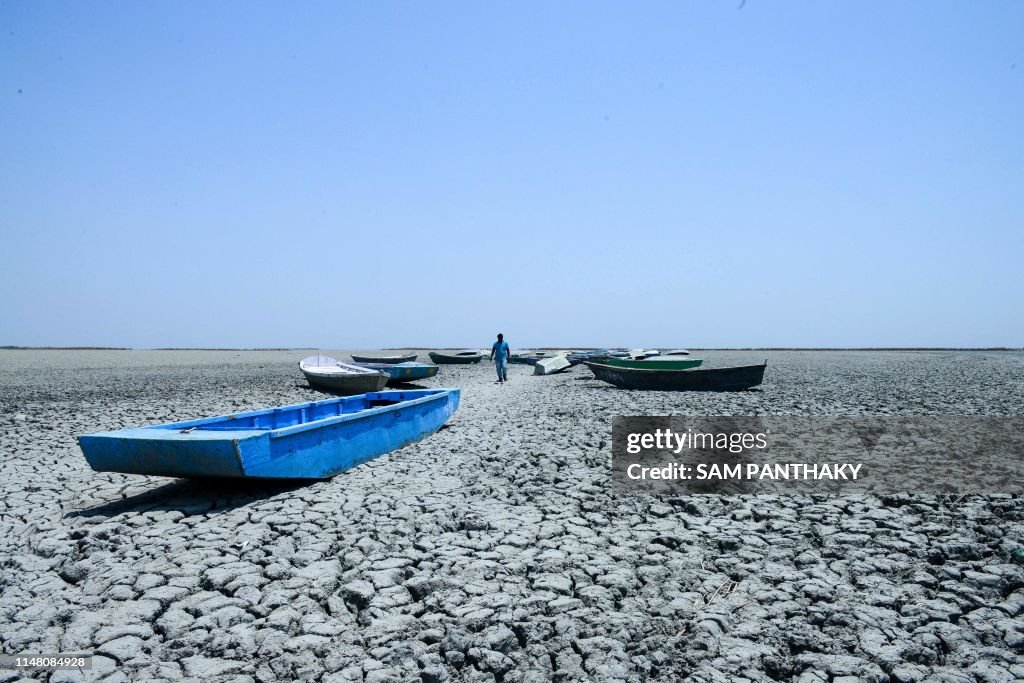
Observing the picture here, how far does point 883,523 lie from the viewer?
18.6ft

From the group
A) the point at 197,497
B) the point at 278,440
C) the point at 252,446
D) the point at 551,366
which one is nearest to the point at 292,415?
the point at 197,497

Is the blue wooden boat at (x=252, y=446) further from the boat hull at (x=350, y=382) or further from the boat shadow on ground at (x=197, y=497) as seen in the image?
the boat hull at (x=350, y=382)

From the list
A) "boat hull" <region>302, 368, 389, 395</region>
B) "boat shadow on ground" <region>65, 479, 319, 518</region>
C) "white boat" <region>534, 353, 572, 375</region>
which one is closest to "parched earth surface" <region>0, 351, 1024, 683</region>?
"boat shadow on ground" <region>65, 479, 319, 518</region>

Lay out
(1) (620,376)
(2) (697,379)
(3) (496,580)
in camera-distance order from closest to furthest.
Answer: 1. (3) (496,580)
2. (2) (697,379)
3. (1) (620,376)

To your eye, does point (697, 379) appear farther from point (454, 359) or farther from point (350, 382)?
point (454, 359)

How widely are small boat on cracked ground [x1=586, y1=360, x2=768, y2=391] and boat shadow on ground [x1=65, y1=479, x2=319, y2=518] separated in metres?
14.0

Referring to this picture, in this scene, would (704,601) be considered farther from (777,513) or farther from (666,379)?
(666,379)

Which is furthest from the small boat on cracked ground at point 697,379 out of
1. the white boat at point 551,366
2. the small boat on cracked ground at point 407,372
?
the white boat at point 551,366

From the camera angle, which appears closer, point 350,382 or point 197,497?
point 197,497

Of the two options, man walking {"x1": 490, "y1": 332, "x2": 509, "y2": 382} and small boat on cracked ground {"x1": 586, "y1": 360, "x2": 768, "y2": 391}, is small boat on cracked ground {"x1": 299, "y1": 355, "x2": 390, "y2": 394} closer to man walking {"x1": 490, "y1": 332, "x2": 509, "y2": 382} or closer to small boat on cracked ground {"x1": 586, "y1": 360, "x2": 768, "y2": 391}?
man walking {"x1": 490, "y1": 332, "x2": 509, "y2": 382}

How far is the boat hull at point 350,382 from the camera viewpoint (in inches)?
665

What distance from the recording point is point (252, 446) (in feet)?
20.0

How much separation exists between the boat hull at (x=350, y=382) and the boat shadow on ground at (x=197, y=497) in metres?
9.61

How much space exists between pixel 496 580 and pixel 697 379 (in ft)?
52.2
